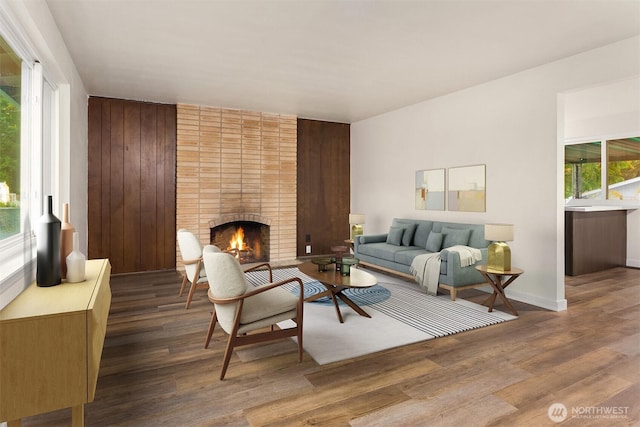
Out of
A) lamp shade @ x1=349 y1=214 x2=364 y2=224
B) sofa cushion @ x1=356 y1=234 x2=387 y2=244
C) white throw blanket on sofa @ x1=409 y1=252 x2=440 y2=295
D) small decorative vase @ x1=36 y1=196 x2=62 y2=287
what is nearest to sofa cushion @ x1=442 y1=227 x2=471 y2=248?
white throw blanket on sofa @ x1=409 y1=252 x2=440 y2=295

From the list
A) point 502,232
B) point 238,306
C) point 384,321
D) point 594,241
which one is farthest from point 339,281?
point 594,241

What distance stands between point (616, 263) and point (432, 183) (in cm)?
379

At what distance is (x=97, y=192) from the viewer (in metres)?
5.83

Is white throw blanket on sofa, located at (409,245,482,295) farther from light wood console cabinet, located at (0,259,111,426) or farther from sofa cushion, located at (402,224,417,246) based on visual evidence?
light wood console cabinet, located at (0,259,111,426)

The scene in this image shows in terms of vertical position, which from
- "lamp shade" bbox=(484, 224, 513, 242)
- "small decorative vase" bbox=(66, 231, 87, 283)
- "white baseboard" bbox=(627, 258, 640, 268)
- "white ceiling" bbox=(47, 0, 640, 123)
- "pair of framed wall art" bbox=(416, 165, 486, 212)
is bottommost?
"white baseboard" bbox=(627, 258, 640, 268)

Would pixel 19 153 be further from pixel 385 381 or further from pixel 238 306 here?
pixel 385 381

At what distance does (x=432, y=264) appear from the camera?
4766mm

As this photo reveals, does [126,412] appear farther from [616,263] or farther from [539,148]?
[616,263]

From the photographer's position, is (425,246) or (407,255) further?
(425,246)

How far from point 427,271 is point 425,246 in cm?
103

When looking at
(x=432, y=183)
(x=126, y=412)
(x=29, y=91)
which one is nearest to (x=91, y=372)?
(x=126, y=412)

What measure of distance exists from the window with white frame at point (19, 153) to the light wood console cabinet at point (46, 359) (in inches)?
10.7

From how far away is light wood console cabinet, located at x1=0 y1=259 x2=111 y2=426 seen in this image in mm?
1682

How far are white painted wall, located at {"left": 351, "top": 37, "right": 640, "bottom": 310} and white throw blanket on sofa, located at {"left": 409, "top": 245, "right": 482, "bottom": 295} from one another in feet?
2.19
